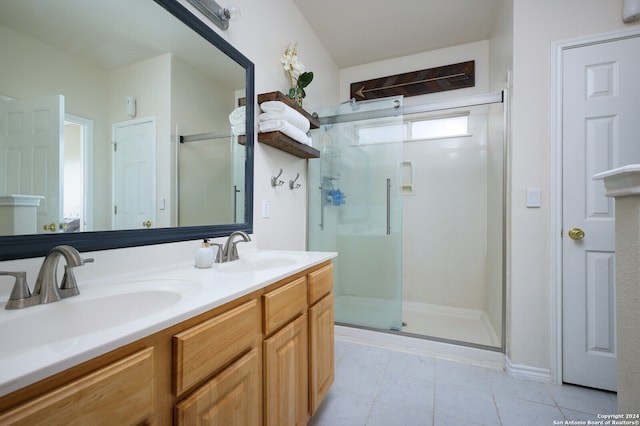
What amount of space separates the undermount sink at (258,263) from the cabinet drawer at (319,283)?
147 mm

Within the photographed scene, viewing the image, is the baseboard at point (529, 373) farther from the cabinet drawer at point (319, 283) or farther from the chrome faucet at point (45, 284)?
the chrome faucet at point (45, 284)

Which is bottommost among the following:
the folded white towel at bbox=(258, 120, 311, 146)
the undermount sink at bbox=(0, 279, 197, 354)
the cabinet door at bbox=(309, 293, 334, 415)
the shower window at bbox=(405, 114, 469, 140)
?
the cabinet door at bbox=(309, 293, 334, 415)

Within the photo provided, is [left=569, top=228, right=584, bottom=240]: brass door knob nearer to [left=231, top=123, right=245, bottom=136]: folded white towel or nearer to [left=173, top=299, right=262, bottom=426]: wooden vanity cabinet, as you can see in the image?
[left=173, top=299, right=262, bottom=426]: wooden vanity cabinet

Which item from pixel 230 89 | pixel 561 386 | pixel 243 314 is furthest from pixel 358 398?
pixel 230 89

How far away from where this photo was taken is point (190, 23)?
4.33 ft

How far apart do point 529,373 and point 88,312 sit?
231 cm

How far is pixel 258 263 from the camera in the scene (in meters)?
1.50

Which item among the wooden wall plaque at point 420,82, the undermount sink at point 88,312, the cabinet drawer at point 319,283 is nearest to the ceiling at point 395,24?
the wooden wall plaque at point 420,82

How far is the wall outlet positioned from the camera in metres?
1.90

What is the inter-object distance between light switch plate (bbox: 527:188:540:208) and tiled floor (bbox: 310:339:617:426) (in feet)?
3.60

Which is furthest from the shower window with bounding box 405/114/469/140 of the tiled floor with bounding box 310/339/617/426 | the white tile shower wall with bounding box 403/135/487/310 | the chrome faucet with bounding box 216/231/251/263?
the chrome faucet with bounding box 216/231/251/263

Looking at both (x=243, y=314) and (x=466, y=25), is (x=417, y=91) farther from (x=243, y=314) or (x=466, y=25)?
(x=243, y=314)

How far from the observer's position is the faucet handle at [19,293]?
68 centimetres

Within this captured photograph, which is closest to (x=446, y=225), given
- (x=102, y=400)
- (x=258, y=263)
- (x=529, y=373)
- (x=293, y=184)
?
(x=529, y=373)
